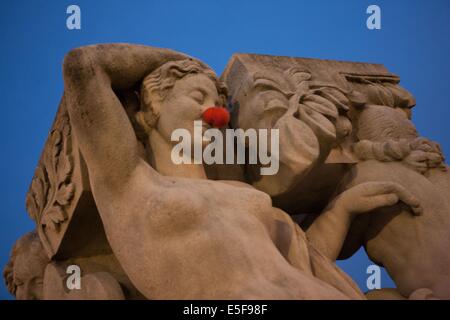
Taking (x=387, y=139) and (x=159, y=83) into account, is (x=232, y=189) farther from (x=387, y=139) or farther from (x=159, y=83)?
(x=387, y=139)

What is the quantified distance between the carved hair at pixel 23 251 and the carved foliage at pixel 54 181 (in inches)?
6.7

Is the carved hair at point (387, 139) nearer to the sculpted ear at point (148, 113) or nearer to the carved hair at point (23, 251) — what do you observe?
the sculpted ear at point (148, 113)

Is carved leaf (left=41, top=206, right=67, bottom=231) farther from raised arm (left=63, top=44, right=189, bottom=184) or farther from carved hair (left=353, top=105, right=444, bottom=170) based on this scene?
carved hair (left=353, top=105, right=444, bottom=170)

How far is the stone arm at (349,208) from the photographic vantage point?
9.70 feet

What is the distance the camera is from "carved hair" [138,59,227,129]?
2734 millimetres

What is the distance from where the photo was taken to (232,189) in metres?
2.42

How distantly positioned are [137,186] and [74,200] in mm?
566

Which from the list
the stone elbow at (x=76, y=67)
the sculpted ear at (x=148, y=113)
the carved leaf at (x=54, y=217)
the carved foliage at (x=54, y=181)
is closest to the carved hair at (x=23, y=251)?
the carved foliage at (x=54, y=181)

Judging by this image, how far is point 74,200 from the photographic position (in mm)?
2738

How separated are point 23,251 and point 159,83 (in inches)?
55.0

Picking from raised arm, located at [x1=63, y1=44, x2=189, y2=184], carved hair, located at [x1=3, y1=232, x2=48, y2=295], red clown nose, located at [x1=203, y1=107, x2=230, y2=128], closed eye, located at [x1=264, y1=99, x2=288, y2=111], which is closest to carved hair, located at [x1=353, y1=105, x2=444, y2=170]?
closed eye, located at [x1=264, y1=99, x2=288, y2=111]

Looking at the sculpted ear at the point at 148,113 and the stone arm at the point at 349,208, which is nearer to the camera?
the sculpted ear at the point at 148,113

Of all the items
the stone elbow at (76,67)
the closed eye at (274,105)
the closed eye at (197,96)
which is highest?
the stone elbow at (76,67)
